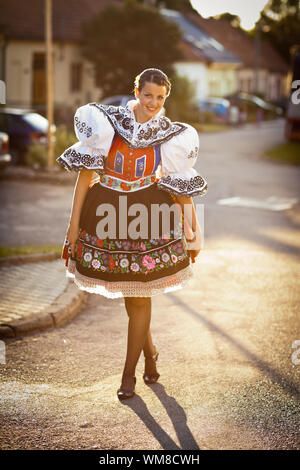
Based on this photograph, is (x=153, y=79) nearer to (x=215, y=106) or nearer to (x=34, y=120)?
(x=34, y=120)

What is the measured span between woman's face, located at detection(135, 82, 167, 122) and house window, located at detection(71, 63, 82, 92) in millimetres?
31669

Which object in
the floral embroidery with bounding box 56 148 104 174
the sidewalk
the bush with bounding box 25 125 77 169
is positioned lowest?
the bush with bounding box 25 125 77 169

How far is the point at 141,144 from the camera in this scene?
13.9ft

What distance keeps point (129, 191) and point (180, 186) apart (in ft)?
1.00

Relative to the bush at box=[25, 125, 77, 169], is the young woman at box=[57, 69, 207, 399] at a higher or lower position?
higher

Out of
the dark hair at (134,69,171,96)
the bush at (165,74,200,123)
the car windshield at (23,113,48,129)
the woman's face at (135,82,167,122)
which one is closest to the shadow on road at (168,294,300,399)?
the woman's face at (135,82,167,122)

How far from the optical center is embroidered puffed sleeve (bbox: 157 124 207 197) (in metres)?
4.23

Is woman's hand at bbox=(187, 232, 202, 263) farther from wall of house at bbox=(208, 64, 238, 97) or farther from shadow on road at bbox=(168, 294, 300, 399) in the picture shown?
wall of house at bbox=(208, 64, 238, 97)

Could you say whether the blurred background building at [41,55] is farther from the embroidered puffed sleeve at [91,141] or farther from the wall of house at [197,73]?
the embroidered puffed sleeve at [91,141]

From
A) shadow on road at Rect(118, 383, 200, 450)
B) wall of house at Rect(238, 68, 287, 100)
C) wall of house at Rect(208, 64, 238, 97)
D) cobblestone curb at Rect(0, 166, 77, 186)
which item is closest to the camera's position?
shadow on road at Rect(118, 383, 200, 450)

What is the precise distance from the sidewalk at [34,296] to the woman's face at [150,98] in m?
2.18

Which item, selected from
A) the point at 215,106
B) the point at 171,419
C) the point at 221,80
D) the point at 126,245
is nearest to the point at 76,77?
the point at 215,106

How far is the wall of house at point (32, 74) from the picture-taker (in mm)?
32094

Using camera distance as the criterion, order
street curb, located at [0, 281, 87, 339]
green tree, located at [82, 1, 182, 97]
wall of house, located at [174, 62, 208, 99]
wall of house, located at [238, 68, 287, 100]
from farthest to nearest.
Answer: wall of house, located at [238, 68, 287, 100] < wall of house, located at [174, 62, 208, 99] < green tree, located at [82, 1, 182, 97] < street curb, located at [0, 281, 87, 339]
